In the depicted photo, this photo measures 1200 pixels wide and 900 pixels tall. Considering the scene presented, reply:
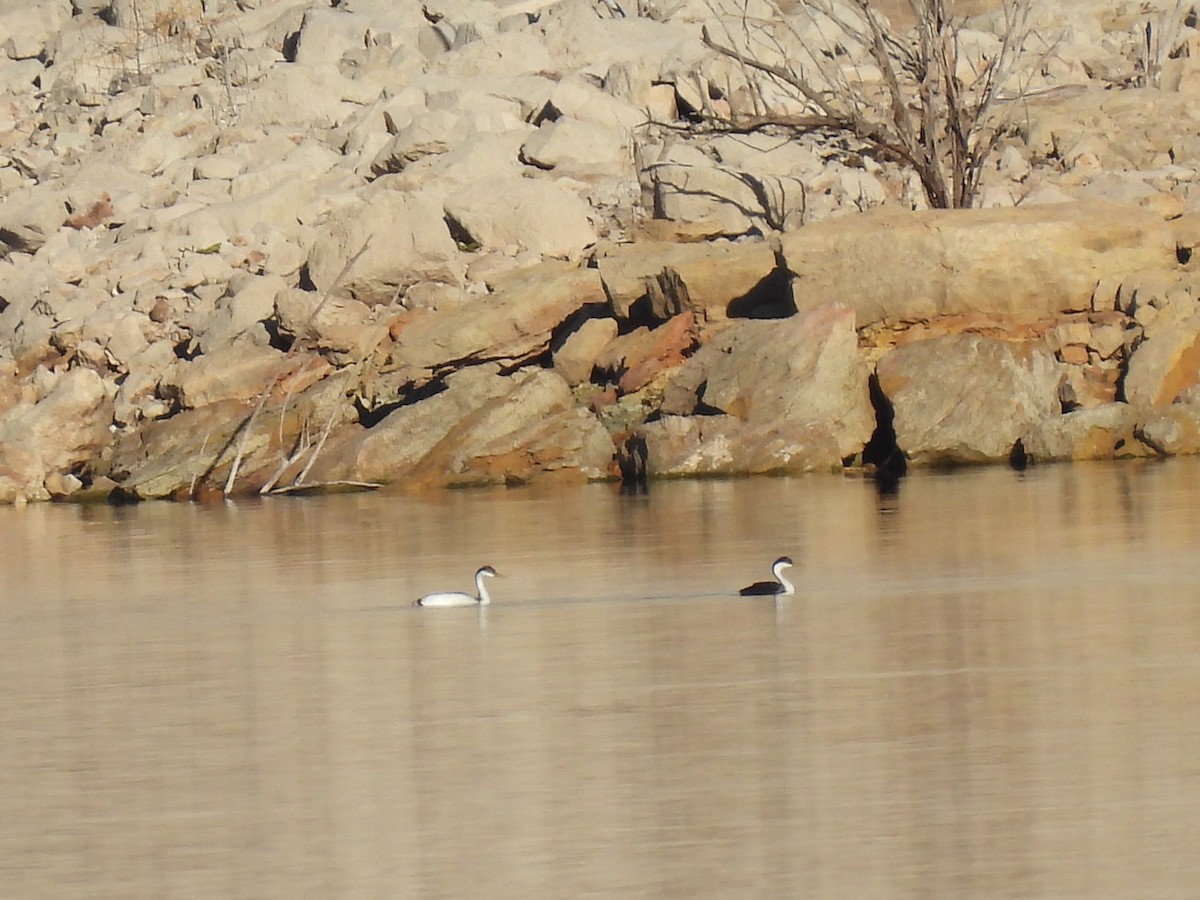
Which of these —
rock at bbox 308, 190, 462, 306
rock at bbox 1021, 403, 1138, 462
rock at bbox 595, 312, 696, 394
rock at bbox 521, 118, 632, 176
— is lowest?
rock at bbox 1021, 403, 1138, 462

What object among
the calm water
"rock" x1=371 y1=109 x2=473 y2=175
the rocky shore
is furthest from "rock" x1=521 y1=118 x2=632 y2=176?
the calm water

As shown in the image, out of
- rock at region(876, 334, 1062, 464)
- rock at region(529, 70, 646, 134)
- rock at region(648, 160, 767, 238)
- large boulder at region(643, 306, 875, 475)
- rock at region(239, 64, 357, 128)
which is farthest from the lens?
rock at region(239, 64, 357, 128)

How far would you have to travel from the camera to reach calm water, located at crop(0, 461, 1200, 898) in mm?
7383

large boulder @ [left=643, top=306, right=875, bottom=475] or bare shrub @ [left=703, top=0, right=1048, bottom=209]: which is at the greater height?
bare shrub @ [left=703, top=0, right=1048, bottom=209]

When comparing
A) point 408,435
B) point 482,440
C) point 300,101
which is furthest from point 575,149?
point 482,440

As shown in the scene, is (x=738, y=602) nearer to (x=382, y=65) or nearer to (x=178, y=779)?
(x=178, y=779)

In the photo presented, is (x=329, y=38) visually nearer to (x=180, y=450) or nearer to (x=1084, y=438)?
(x=180, y=450)

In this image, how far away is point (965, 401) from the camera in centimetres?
2403

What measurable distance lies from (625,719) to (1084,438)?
14.8 metres

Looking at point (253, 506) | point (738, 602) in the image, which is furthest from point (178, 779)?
point (253, 506)

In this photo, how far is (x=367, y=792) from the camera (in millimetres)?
8539

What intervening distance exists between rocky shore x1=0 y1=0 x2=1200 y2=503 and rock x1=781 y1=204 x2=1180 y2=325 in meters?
0.03

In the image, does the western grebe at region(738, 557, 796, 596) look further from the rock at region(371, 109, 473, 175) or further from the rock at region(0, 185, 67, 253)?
the rock at region(0, 185, 67, 253)

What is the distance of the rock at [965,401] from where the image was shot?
941 inches
